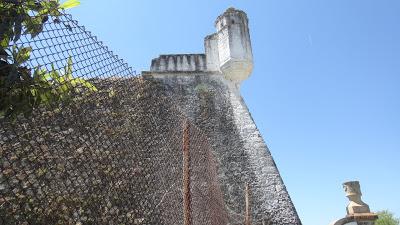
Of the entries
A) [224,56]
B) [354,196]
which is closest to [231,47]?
[224,56]

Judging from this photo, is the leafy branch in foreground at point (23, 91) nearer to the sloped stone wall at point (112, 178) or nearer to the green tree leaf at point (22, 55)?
the green tree leaf at point (22, 55)

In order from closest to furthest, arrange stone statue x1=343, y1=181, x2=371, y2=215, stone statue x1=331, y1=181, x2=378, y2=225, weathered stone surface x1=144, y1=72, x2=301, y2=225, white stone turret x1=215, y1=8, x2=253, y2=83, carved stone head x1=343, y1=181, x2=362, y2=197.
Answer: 1. stone statue x1=331, y1=181, x2=378, y2=225
2. stone statue x1=343, y1=181, x2=371, y2=215
3. carved stone head x1=343, y1=181, x2=362, y2=197
4. weathered stone surface x1=144, y1=72, x2=301, y2=225
5. white stone turret x1=215, y1=8, x2=253, y2=83

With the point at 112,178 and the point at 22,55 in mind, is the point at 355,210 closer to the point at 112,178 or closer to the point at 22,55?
the point at 112,178

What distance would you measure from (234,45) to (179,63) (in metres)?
1.98

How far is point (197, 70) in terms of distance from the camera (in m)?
11.6

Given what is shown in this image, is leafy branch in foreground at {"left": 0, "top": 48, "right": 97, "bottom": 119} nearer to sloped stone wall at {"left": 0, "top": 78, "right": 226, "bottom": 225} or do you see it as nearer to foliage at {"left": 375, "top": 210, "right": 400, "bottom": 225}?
sloped stone wall at {"left": 0, "top": 78, "right": 226, "bottom": 225}

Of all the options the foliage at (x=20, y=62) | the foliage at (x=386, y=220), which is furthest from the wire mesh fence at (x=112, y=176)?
the foliage at (x=386, y=220)

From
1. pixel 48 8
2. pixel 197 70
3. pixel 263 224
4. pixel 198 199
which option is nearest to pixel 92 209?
pixel 198 199

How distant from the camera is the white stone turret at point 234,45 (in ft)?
35.0

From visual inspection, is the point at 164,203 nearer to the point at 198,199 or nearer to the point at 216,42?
the point at 198,199

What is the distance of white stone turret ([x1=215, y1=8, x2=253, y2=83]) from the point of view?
10.7m

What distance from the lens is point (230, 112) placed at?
10.7m

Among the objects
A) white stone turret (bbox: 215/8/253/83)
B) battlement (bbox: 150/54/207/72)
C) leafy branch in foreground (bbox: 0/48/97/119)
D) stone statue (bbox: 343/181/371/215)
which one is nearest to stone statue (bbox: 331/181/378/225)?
stone statue (bbox: 343/181/371/215)

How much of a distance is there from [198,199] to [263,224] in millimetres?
3259
